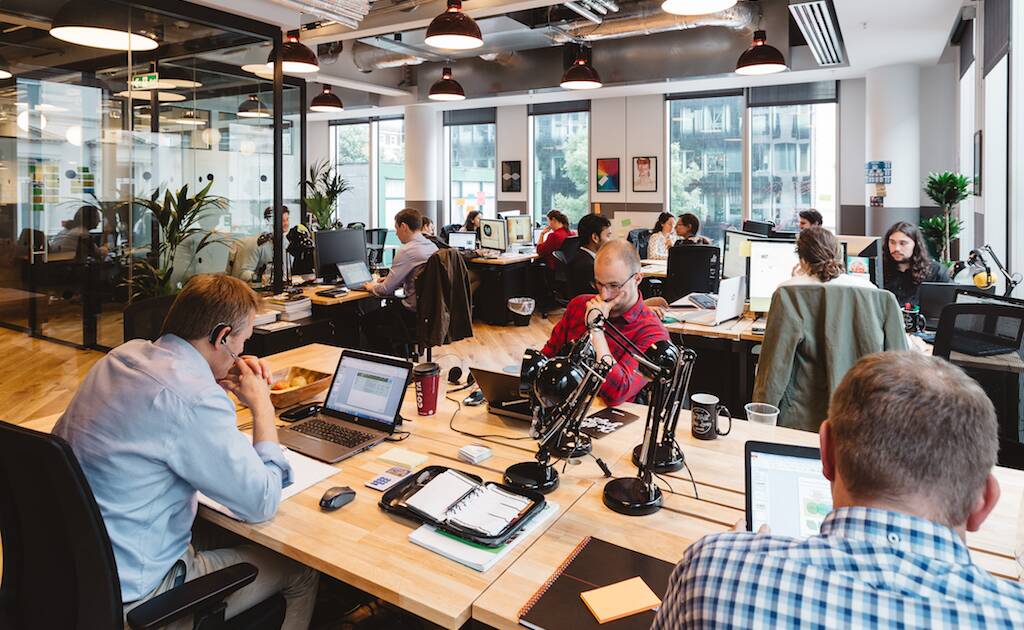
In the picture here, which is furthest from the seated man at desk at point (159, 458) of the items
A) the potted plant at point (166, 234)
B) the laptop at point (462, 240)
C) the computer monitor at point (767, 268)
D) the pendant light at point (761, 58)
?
the laptop at point (462, 240)

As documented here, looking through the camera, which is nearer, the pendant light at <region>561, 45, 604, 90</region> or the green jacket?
the green jacket

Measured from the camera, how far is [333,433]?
226 centimetres

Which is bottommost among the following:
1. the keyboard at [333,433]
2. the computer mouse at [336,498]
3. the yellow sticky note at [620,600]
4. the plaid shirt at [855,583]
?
the yellow sticky note at [620,600]

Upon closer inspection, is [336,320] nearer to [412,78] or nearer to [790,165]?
[412,78]

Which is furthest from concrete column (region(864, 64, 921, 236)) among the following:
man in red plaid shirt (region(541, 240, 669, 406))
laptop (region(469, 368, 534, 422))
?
laptop (region(469, 368, 534, 422))

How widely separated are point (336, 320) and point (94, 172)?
209cm

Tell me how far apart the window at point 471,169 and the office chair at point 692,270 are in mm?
7032

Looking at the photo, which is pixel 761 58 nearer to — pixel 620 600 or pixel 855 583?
pixel 620 600

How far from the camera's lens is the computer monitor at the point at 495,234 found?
916 centimetres

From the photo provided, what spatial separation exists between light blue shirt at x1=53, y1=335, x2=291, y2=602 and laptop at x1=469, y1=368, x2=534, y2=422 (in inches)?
34.4

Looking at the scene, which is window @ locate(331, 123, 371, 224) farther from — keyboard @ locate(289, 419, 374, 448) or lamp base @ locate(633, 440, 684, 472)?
lamp base @ locate(633, 440, 684, 472)

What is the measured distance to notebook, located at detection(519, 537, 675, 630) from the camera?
127 centimetres

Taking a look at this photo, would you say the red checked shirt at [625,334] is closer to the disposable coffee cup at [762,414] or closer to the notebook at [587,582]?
the disposable coffee cup at [762,414]

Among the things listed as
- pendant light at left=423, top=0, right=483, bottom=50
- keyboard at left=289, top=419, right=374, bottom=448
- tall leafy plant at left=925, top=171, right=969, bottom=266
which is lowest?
keyboard at left=289, top=419, right=374, bottom=448
